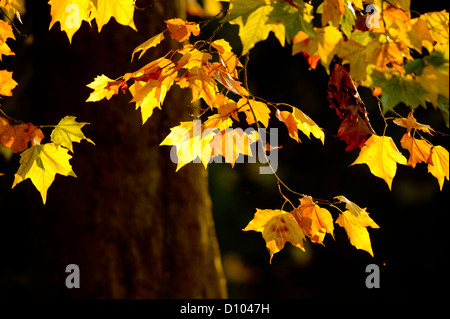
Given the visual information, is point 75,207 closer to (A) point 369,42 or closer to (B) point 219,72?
(B) point 219,72

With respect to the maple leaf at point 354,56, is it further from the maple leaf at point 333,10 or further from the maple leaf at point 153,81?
the maple leaf at point 153,81

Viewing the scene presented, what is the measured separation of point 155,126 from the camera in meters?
2.75

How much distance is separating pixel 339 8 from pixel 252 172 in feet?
22.0

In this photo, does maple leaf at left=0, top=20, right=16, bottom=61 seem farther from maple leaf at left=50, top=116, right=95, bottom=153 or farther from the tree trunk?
the tree trunk

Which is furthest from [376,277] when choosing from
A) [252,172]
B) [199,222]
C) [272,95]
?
[199,222]

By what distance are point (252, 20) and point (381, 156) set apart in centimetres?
74

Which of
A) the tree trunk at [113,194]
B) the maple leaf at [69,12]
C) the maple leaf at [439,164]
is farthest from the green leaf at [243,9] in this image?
the tree trunk at [113,194]

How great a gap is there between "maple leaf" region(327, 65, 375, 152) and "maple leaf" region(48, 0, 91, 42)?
91cm

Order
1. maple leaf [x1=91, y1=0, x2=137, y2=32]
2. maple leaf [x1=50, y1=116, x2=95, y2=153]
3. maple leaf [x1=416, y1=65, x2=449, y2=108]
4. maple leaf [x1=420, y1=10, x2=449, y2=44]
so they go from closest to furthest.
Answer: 1. maple leaf [x1=416, y1=65, x2=449, y2=108]
2. maple leaf [x1=420, y1=10, x2=449, y2=44]
3. maple leaf [x1=91, y1=0, x2=137, y2=32]
4. maple leaf [x1=50, y1=116, x2=95, y2=153]

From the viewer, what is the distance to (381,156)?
176 cm

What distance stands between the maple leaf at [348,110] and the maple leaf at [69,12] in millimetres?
913

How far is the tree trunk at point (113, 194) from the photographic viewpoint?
2611 millimetres

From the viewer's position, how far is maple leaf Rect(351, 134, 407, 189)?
1753mm

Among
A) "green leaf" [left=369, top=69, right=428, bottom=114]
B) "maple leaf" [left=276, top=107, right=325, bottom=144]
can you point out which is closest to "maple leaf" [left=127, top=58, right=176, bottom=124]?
"maple leaf" [left=276, top=107, right=325, bottom=144]
